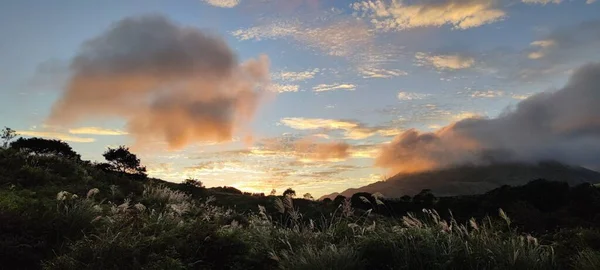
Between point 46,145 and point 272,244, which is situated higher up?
point 46,145

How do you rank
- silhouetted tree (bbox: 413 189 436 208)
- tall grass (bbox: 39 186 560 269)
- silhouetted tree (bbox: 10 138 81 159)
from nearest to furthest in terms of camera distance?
tall grass (bbox: 39 186 560 269)
silhouetted tree (bbox: 10 138 81 159)
silhouetted tree (bbox: 413 189 436 208)

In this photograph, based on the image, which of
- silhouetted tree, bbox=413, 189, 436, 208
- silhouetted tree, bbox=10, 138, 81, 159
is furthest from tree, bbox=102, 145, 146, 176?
silhouetted tree, bbox=413, 189, 436, 208

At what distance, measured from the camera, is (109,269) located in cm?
815

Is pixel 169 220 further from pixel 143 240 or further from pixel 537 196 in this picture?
pixel 537 196

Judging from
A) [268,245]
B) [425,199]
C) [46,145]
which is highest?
[46,145]

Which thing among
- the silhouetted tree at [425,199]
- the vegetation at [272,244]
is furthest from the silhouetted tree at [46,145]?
the silhouetted tree at [425,199]

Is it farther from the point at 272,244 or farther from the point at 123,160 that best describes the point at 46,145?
the point at 272,244

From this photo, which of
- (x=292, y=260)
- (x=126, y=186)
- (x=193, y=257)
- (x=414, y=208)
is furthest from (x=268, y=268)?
(x=414, y=208)

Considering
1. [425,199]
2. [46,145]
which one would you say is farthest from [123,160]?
[425,199]

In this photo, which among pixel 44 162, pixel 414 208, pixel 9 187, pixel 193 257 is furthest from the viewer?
pixel 414 208

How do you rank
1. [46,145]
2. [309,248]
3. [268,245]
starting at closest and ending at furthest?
[309,248], [268,245], [46,145]

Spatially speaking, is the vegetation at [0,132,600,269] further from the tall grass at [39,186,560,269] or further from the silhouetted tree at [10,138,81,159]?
the silhouetted tree at [10,138,81,159]

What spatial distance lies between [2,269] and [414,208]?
159 ft

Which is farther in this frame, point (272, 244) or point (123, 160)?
point (123, 160)
